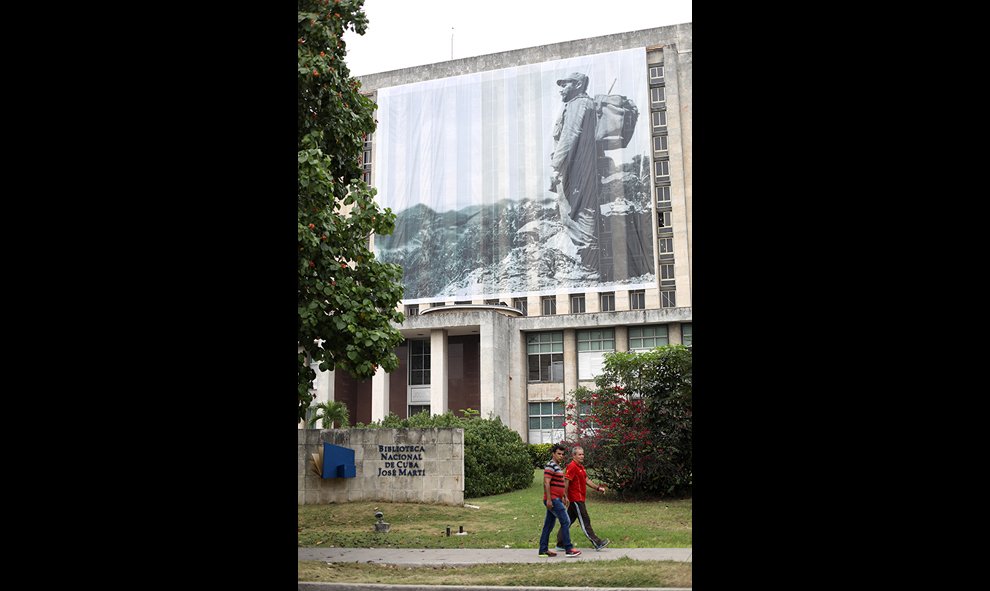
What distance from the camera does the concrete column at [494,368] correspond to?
33.5 meters

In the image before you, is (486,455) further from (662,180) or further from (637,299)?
(662,180)

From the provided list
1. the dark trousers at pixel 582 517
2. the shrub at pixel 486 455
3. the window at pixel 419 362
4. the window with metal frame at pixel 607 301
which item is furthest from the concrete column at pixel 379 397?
the dark trousers at pixel 582 517

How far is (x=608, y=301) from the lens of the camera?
41.1 m

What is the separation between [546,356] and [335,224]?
26.6 metres

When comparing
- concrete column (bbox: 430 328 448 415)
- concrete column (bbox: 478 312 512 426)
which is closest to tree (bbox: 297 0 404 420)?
concrete column (bbox: 478 312 512 426)

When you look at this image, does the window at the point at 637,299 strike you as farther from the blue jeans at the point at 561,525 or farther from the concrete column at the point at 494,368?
the blue jeans at the point at 561,525

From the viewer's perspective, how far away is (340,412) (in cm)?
2892

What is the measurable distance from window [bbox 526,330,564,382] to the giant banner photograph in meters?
4.56

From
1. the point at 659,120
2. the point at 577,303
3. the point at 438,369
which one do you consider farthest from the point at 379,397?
the point at 659,120
